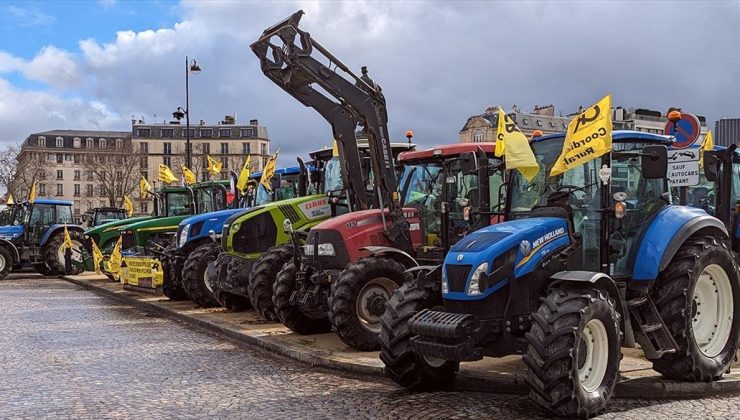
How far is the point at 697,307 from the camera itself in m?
8.39

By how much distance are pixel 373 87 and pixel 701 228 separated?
544cm

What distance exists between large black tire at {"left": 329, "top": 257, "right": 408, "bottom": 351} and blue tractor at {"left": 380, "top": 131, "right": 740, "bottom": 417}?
2106 millimetres

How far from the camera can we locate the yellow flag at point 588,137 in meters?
7.55

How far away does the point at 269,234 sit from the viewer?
14.2 m

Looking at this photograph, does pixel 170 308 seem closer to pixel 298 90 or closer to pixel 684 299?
pixel 298 90

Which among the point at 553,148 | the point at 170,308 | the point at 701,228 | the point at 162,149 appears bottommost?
the point at 170,308

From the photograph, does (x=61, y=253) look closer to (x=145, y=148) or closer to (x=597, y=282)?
(x=597, y=282)

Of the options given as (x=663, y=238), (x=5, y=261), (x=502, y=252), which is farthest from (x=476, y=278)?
(x=5, y=261)

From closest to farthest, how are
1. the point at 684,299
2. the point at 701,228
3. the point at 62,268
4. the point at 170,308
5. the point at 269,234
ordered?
the point at 684,299 < the point at 701,228 < the point at 269,234 < the point at 170,308 < the point at 62,268

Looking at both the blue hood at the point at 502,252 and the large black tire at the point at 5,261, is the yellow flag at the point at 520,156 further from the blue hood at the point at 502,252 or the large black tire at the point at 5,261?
the large black tire at the point at 5,261

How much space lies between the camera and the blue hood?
23.3ft

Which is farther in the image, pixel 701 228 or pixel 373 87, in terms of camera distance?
pixel 373 87

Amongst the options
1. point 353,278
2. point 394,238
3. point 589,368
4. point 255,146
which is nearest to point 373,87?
point 394,238

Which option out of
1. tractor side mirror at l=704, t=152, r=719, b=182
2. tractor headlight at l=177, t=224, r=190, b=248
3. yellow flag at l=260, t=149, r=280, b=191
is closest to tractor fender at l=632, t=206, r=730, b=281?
tractor side mirror at l=704, t=152, r=719, b=182
